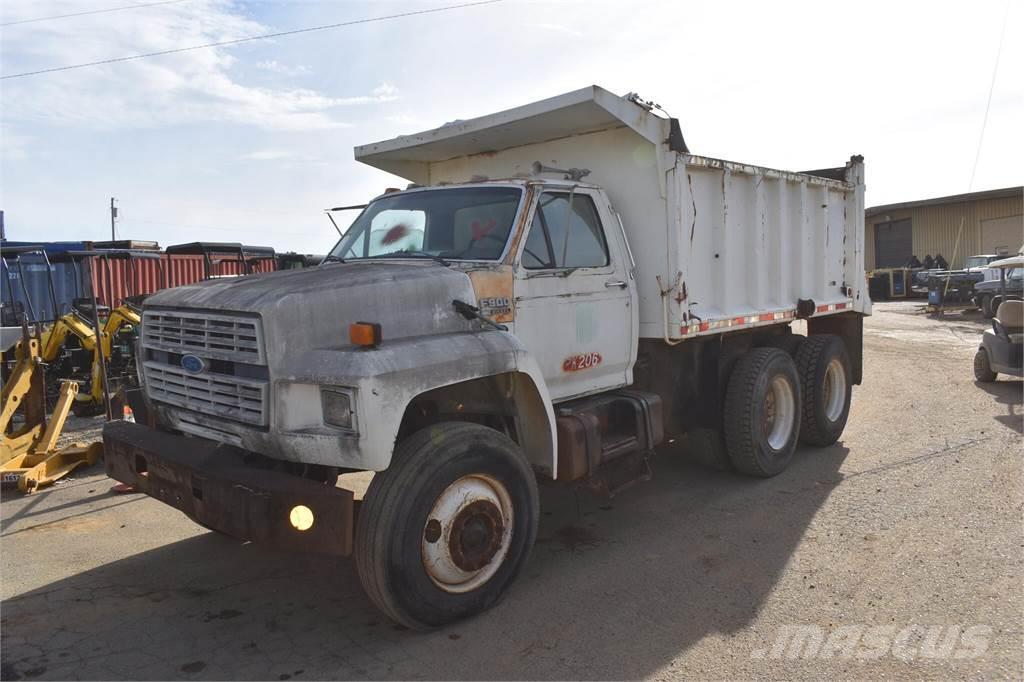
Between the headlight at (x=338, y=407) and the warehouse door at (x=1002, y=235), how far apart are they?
34.6 m

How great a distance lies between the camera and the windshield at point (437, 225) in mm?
4863

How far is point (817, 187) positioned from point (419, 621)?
586 cm

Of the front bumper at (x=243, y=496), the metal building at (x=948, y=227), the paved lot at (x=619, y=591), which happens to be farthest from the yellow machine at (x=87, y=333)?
the metal building at (x=948, y=227)

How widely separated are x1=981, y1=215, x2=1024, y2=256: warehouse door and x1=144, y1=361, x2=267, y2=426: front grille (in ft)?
114

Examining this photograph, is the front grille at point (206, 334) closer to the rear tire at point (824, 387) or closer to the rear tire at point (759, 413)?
the rear tire at point (759, 413)

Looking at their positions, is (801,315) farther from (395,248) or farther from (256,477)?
(256,477)

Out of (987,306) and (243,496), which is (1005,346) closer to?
(243,496)

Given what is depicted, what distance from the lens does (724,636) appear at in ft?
12.7

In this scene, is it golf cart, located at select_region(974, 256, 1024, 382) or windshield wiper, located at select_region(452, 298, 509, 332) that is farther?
golf cart, located at select_region(974, 256, 1024, 382)

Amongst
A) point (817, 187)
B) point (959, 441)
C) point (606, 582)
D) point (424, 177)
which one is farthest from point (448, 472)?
point (959, 441)

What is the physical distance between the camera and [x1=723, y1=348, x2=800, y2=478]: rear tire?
6422 mm

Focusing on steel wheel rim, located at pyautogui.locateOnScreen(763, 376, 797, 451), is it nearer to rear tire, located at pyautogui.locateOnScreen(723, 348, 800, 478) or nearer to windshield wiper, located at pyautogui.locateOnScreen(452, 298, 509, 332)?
rear tire, located at pyautogui.locateOnScreen(723, 348, 800, 478)

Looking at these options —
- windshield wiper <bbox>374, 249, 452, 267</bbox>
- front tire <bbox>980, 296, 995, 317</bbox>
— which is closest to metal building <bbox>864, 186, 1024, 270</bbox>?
front tire <bbox>980, 296, 995, 317</bbox>

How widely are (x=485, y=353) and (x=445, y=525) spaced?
0.91 m
